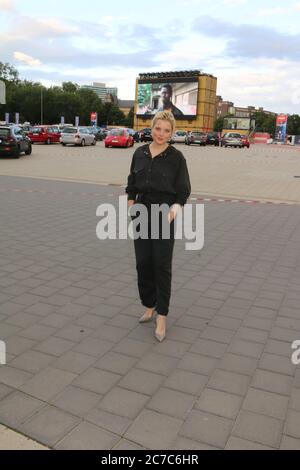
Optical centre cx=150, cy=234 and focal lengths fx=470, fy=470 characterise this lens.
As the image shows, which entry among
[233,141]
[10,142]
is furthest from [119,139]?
[233,141]

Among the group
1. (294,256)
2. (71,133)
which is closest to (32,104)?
(71,133)

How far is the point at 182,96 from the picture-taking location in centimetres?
7769

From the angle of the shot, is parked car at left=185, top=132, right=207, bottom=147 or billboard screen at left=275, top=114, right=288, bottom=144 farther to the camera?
billboard screen at left=275, top=114, right=288, bottom=144

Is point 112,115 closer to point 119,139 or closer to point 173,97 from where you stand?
point 173,97

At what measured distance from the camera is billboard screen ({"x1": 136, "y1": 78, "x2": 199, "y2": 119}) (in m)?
76.8

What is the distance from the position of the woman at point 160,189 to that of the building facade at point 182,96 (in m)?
73.9

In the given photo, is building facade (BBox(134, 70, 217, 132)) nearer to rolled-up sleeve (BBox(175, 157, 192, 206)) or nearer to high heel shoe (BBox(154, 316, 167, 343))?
rolled-up sleeve (BBox(175, 157, 192, 206))

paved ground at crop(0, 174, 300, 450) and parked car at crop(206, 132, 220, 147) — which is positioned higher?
parked car at crop(206, 132, 220, 147)

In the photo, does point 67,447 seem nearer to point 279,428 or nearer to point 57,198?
point 279,428

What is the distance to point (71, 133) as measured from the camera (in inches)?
1387

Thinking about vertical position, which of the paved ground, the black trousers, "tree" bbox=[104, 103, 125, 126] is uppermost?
"tree" bbox=[104, 103, 125, 126]

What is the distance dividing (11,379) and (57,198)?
8163mm

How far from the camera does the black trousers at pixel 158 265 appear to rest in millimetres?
3920

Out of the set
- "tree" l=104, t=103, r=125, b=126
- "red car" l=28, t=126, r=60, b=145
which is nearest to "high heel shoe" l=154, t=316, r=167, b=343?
"red car" l=28, t=126, r=60, b=145
